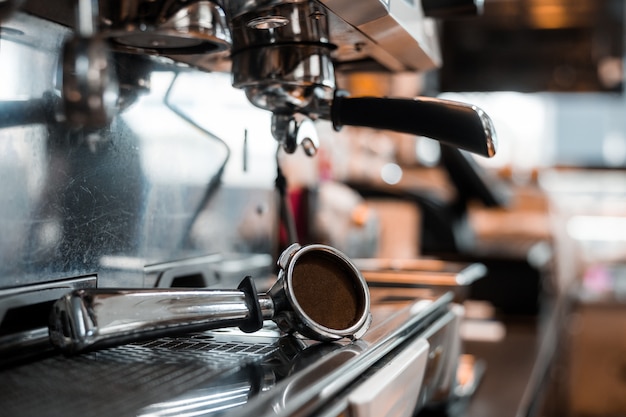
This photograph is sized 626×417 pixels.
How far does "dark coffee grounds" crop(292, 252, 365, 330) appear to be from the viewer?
2.05 ft

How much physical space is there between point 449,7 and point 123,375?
0.66 meters

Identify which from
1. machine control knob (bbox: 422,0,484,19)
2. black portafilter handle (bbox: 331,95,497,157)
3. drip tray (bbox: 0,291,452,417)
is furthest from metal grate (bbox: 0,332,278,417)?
machine control knob (bbox: 422,0,484,19)

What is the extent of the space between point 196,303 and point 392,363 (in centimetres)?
18

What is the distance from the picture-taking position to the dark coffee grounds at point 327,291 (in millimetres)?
624

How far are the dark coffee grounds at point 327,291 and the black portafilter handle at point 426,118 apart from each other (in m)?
0.18

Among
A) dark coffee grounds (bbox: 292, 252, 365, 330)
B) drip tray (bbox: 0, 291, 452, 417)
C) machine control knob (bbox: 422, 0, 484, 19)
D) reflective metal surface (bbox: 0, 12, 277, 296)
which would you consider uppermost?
machine control knob (bbox: 422, 0, 484, 19)

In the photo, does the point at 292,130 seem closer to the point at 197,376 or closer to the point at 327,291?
the point at 327,291

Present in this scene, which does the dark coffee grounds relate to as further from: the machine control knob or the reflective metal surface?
the machine control knob

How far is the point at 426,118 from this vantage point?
2.40 ft

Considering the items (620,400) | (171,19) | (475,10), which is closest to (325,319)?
(171,19)

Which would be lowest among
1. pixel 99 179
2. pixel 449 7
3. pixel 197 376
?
pixel 197 376

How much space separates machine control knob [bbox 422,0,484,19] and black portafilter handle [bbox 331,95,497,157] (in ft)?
0.76

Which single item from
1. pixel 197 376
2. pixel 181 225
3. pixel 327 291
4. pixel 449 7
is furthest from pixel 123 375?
pixel 449 7

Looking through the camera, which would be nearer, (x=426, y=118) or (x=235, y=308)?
(x=235, y=308)
